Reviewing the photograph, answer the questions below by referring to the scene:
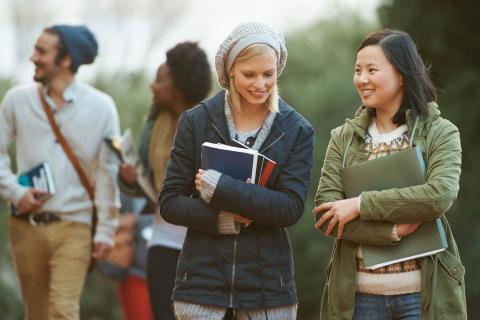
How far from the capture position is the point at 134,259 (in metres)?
8.65

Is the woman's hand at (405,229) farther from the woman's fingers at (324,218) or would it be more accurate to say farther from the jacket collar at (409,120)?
the jacket collar at (409,120)

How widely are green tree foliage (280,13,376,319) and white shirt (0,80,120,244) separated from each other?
11.5 meters

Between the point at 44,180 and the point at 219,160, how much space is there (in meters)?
2.51

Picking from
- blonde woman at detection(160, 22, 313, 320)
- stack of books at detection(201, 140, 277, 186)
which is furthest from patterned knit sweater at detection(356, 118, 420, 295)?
stack of books at detection(201, 140, 277, 186)

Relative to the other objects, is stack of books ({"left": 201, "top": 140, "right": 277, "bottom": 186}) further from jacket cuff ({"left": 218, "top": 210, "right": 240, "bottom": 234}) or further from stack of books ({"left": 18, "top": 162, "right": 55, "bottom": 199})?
stack of books ({"left": 18, "top": 162, "right": 55, "bottom": 199})

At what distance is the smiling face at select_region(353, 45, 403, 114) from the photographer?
510 cm

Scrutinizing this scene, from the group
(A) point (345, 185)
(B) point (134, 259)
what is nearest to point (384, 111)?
(A) point (345, 185)

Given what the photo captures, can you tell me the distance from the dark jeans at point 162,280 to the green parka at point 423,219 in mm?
1813

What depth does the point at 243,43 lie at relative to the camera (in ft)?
16.3

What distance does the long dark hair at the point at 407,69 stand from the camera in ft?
16.8

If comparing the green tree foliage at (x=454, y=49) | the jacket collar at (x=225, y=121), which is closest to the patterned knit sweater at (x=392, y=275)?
the jacket collar at (x=225, y=121)

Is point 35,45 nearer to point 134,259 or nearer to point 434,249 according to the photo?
point 134,259

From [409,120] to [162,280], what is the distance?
231cm

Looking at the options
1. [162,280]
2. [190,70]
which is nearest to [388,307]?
[162,280]
